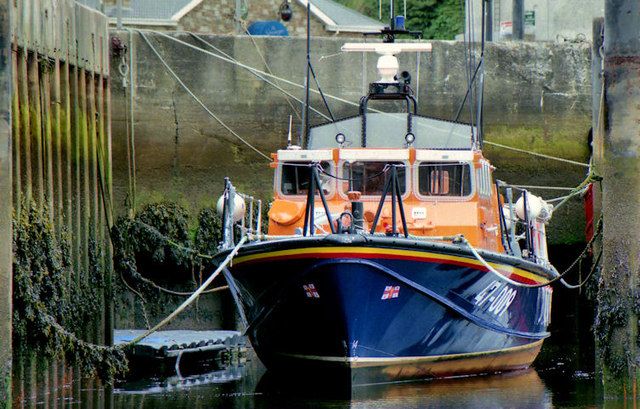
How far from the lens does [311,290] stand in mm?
12453

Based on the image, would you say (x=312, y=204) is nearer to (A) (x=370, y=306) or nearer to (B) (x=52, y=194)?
(A) (x=370, y=306)

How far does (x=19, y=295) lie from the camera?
11328 millimetres

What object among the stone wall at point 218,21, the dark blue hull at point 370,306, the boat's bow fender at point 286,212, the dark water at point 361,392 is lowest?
the dark water at point 361,392

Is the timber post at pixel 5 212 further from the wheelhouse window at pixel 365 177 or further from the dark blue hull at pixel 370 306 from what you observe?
the wheelhouse window at pixel 365 177

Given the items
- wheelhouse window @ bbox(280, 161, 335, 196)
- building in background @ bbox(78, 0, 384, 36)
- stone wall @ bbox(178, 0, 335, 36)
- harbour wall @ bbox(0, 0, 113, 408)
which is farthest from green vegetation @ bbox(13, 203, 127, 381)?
stone wall @ bbox(178, 0, 335, 36)

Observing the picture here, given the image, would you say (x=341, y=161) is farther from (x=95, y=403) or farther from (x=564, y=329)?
(x=564, y=329)

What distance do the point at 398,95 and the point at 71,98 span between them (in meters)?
3.45

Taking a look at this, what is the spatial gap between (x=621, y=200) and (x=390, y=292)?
2.62m

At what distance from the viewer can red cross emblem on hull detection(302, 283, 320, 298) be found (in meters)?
12.4

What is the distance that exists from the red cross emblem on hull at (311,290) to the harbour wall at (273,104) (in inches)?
216

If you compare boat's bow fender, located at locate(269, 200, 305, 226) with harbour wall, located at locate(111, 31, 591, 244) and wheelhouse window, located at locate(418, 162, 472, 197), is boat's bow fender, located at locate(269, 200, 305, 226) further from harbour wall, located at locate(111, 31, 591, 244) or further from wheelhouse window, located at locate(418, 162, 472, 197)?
harbour wall, located at locate(111, 31, 591, 244)

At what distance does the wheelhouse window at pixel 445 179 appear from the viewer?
1412 cm

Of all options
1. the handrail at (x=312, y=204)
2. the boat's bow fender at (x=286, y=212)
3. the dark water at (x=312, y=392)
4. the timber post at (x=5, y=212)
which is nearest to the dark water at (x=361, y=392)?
the dark water at (x=312, y=392)

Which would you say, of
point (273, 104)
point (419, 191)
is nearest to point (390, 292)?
point (419, 191)
